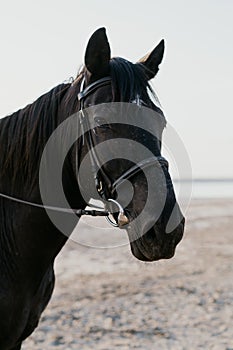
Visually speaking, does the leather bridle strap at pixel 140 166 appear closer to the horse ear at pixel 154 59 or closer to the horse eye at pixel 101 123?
the horse eye at pixel 101 123

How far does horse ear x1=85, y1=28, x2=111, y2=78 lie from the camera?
11.1ft

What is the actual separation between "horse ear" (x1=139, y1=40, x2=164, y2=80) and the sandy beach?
1.24 meters

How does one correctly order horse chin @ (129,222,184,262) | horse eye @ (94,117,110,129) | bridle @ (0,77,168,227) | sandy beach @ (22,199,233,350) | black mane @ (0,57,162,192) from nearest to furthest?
horse chin @ (129,222,184,262)
bridle @ (0,77,168,227)
horse eye @ (94,117,110,129)
black mane @ (0,57,162,192)
sandy beach @ (22,199,233,350)

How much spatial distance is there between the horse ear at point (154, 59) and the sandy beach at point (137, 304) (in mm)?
1237

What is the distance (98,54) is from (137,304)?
602 cm

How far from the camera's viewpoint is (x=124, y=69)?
11.4 feet

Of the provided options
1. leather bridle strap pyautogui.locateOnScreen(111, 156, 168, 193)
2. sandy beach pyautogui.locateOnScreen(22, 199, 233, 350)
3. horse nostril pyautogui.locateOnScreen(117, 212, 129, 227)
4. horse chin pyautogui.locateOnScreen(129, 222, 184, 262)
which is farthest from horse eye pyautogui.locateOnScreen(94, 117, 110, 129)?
sandy beach pyautogui.locateOnScreen(22, 199, 233, 350)

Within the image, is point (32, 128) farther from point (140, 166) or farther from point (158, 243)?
point (158, 243)

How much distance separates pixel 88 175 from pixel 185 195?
30.7 inches

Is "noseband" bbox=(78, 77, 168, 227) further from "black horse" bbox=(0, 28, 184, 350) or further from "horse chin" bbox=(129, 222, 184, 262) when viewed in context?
"horse chin" bbox=(129, 222, 184, 262)

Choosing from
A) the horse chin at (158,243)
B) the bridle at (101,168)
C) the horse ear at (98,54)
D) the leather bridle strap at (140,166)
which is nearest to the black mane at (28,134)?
the bridle at (101,168)

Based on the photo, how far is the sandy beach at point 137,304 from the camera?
7250 millimetres

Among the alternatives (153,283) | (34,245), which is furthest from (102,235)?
(34,245)

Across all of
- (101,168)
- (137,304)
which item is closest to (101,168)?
(101,168)
